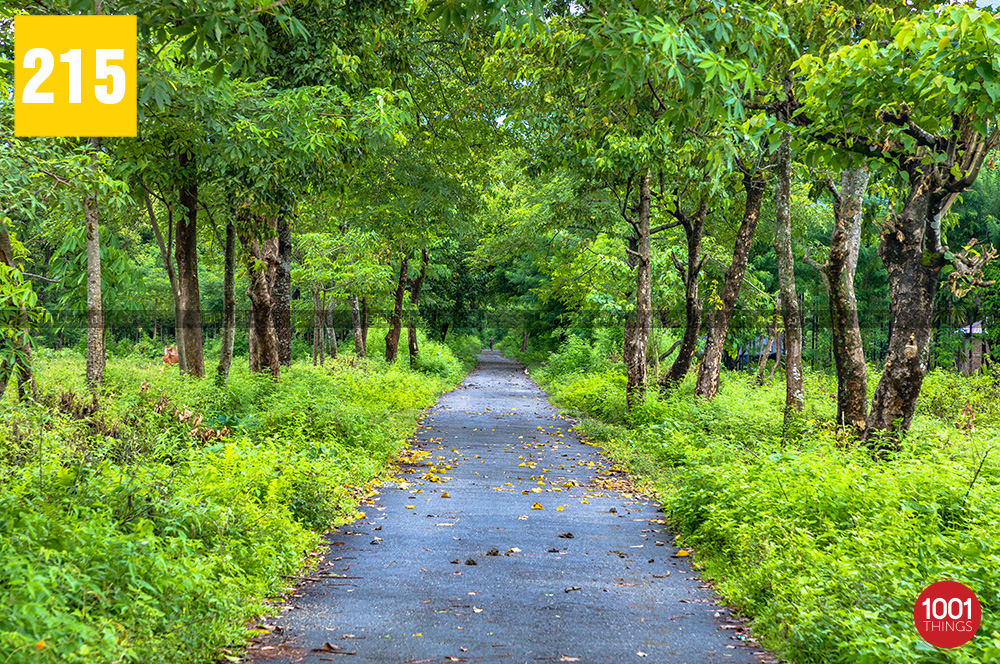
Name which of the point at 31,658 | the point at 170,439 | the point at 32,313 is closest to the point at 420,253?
the point at 170,439

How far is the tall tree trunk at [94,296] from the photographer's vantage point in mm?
8877

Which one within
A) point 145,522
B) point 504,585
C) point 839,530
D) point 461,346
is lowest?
point 461,346

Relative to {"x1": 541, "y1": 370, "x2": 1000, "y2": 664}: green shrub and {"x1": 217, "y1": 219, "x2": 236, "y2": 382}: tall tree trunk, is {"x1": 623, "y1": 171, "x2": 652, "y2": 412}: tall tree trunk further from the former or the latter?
{"x1": 217, "y1": 219, "x2": 236, "y2": 382}: tall tree trunk

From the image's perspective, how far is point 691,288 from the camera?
1781 cm

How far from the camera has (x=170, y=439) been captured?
8.41 meters

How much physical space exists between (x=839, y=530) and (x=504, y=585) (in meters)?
2.78

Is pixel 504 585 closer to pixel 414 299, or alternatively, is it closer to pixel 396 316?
pixel 396 316

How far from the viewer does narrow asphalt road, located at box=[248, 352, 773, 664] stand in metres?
4.65

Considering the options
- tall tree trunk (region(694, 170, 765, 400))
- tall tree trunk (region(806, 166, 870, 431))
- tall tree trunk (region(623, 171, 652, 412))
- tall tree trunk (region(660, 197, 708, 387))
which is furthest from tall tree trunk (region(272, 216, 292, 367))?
tall tree trunk (region(806, 166, 870, 431))

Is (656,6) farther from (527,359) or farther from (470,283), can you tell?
(527,359)

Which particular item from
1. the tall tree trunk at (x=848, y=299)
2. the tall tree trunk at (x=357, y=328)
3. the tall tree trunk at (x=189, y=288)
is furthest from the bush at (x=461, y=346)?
the tall tree trunk at (x=848, y=299)

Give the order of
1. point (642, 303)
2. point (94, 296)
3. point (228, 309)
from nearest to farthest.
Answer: point (94, 296) < point (228, 309) < point (642, 303)

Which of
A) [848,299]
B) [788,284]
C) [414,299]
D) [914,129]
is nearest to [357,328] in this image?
[414,299]

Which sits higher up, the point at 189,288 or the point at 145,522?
the point at 189,288
